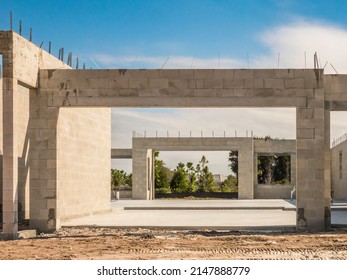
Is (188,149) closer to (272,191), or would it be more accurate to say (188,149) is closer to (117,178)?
(272,191)

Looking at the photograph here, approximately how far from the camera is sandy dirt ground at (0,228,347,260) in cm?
1079

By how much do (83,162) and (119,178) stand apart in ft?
107

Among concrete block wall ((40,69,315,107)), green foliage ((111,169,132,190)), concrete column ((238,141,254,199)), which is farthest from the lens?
green foliage ((111,169,132,190))

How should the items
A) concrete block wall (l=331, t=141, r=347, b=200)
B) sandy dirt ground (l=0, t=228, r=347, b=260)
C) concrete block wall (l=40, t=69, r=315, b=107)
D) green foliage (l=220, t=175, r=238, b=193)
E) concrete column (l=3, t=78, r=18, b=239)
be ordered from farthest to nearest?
green foliage (l=220, t=175, r=238, b=193) < concrete block wall (l=331, t=141, r=347, b=200) < concrete block wall (l=40, t=69, r=315, b=107) < concrete column (l=3, t=78, r=18, b=239) < sandy dirt ground (l=0, t=228, r=347, b=260)

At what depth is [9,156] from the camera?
43.7 ft

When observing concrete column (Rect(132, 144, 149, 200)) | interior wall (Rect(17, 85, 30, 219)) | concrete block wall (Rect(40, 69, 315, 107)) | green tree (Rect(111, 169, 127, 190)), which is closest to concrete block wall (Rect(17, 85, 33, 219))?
interior wall (Rect(17, 85, 30, 219))

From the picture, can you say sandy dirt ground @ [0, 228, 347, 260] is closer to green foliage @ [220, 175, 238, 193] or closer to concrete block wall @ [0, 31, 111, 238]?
concrete block wall @ [0, 31, 111, 238]

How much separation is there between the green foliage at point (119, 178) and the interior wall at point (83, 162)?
27453 mm

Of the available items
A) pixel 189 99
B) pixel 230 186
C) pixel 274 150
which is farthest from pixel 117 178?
pixel 189 99

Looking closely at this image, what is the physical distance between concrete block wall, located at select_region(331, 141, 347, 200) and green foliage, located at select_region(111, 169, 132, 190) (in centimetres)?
1903

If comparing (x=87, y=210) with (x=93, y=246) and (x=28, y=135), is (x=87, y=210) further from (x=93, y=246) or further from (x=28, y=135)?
(x=93, y=246)

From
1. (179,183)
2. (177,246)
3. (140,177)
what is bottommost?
(177,246)

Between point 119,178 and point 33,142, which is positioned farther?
point 119,178
